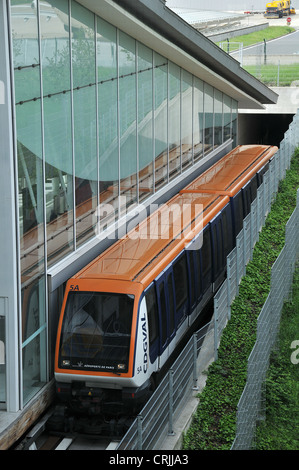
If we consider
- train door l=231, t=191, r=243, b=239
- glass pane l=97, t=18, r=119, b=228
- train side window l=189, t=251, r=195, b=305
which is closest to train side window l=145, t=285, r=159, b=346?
train side window l=189, t=251, r=195, b=305

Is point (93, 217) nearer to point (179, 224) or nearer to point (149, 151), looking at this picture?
point (179, 224)

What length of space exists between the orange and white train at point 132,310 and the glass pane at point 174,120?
4.51 m

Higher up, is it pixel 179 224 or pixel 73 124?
pixel 73 124

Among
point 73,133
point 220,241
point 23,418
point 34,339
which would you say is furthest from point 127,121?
point 23,418

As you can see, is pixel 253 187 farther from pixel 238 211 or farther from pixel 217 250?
pixel 217 250

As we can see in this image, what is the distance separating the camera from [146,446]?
35.8 ft

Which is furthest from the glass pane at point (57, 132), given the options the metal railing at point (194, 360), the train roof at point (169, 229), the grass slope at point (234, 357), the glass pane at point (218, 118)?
the glass pane at point (218, 118)

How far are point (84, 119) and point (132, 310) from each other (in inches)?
167

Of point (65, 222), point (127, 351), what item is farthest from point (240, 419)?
point (65, 222)

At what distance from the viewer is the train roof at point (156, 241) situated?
45.7 feet

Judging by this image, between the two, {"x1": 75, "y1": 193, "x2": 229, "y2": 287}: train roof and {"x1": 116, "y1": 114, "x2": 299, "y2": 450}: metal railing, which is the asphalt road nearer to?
{"x1": 116, "y1": 114, "x2": 299, "y2": 450}: metal railing

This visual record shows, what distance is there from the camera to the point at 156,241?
51.5ft

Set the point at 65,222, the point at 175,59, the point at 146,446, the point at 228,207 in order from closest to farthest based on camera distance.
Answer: the point at 146,446 → the point at 65,222 → the point at 228,207 → the point at 175,59
